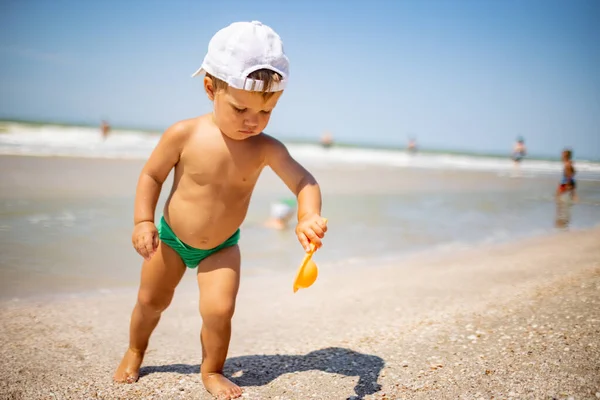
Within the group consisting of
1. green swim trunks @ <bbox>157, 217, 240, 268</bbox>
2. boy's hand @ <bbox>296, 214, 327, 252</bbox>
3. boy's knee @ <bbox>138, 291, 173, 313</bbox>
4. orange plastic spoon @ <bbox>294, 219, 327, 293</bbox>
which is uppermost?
boy's hand @ <bbox>296, 214, 327, 252</bbox>

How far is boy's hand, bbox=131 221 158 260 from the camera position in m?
2.33

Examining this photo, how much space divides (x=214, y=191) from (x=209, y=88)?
51cm

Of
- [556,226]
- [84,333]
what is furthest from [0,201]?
[556,226]

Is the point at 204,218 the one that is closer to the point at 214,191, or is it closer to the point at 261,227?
the point at 214,191

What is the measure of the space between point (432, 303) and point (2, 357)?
2.74 metres

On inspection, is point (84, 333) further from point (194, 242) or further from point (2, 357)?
point (194, 242)

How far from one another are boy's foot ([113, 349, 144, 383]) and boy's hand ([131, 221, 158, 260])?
614 millimetres

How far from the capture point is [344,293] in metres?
4.04

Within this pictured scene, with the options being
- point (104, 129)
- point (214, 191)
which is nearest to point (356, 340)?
point (214, 191)

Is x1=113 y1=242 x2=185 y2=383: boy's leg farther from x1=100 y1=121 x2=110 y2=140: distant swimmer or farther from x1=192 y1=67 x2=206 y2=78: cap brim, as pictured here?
x1=100 y1=121 x2=110 y2=140: distant swimmer

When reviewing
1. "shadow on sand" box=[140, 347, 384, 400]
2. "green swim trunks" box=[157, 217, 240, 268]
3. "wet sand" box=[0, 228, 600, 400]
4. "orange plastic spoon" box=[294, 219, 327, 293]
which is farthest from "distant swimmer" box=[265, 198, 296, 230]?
"orange plastic spoon" box=[294, 219, 327, 293]

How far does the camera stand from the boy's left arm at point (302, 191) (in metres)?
2.07

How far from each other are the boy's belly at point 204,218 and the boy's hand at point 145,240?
0.57 ft

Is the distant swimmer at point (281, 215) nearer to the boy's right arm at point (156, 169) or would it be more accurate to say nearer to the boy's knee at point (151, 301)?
the boy's knee at point (151, 301)
